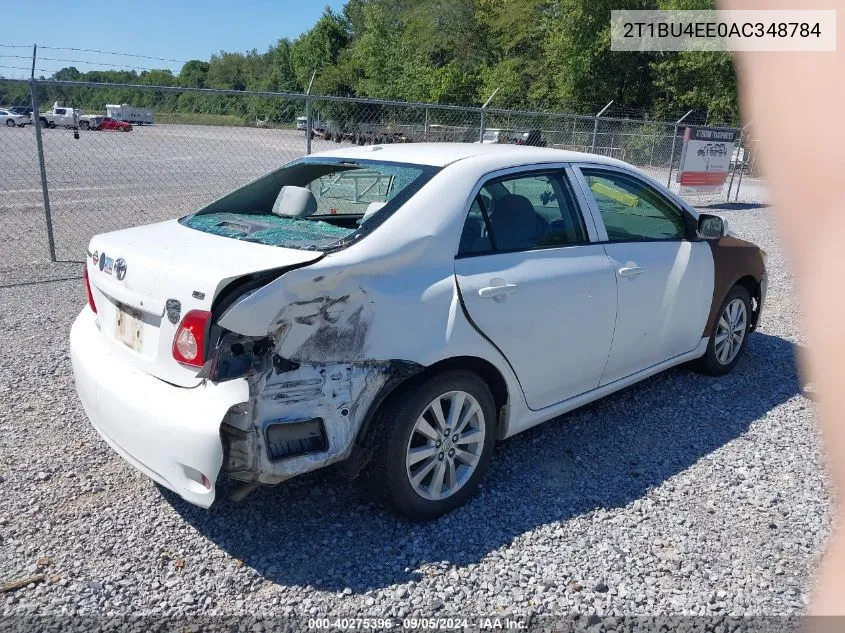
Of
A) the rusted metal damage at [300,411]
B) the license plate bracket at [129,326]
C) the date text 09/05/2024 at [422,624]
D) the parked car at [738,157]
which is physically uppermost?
the parked car at [738,157]

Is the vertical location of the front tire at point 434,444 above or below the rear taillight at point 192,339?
below

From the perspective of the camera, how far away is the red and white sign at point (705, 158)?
50.9ft

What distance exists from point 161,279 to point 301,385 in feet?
2.39

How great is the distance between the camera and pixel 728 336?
4.95 meters

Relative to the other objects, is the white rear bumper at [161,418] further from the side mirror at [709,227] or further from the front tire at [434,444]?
the side mirror at [709,227]

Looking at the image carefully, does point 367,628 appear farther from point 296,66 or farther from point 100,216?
point 296,66

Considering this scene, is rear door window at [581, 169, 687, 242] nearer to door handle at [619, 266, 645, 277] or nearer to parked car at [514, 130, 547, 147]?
door handle at [619, 266, 645, 277]

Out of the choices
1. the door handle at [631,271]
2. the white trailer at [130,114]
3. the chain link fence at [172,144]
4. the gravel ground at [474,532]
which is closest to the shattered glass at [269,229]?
the gravel ground at [474,532]

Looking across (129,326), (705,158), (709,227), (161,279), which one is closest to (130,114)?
(705,158)

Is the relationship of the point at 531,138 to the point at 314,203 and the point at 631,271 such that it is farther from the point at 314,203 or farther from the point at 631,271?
the point at 314,203

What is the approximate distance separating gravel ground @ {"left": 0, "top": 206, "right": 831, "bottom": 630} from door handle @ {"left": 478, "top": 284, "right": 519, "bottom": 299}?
102 centimetres

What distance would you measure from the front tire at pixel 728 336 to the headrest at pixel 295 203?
2990 mm

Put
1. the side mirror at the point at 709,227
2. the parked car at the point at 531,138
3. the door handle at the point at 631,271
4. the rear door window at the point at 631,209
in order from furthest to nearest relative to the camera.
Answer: the parked car at the point at 531,138, the side mirror at the point at 709,227, the rear door window at the point at 631,209, the door handle at the point at 631,271

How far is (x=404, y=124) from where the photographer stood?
1474cm
